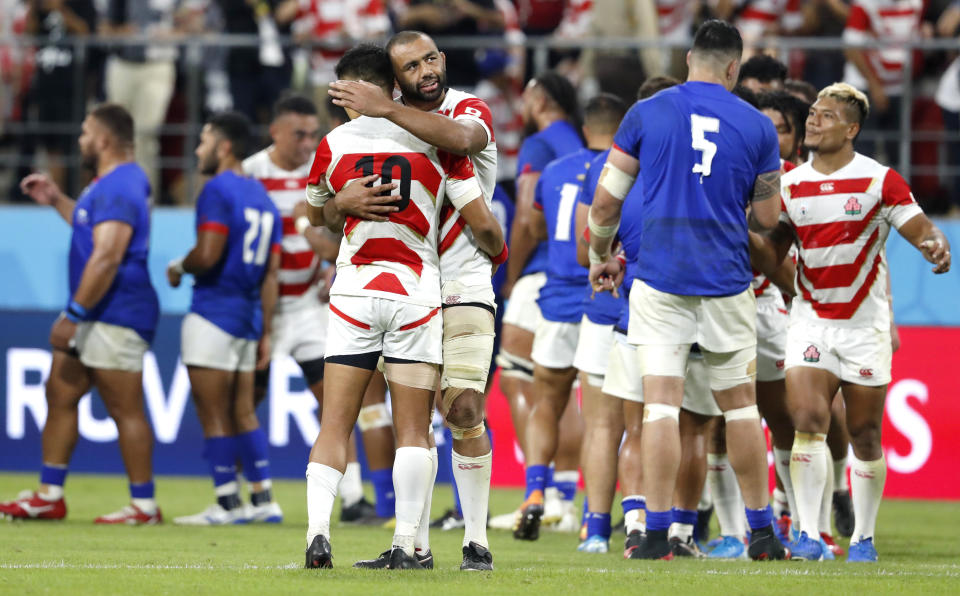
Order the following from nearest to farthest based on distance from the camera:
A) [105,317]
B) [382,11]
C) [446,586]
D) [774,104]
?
[446,586]
[774,104]
[105,317]
[382,11]

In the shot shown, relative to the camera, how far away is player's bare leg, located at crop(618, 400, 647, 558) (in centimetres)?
788

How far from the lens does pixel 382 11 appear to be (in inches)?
568

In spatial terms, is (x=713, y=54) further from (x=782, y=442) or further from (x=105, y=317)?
(x=105, y=317)

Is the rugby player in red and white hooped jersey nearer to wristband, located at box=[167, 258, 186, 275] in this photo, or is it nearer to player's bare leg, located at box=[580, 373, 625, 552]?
player's bare leg, located at box=[580, 373, 625, 552]

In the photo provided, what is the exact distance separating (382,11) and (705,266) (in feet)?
26.6

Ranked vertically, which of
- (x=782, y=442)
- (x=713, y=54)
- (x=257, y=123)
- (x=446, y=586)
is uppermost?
(x=257, y=123)

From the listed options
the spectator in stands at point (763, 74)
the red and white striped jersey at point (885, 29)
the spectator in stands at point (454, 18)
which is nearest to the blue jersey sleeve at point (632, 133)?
the spectator in stands at point (763, 74)

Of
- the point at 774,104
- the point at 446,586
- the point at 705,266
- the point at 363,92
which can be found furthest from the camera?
the point at 774,104

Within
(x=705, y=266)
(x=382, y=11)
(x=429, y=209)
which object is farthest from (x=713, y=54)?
(x=382, y=11)

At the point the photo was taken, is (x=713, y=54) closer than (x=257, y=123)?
Yes

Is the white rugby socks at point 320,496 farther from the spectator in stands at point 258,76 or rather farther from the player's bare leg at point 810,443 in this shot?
the spectator in stands at point 258,76

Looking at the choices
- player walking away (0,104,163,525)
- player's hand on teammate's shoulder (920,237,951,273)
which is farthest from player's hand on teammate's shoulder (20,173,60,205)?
player's hand on teammate's shoulder (920,237,951,273)

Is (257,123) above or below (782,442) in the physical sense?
above

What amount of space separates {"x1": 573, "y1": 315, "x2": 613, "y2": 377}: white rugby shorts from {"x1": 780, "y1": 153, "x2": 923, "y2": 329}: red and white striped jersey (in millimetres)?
1319
